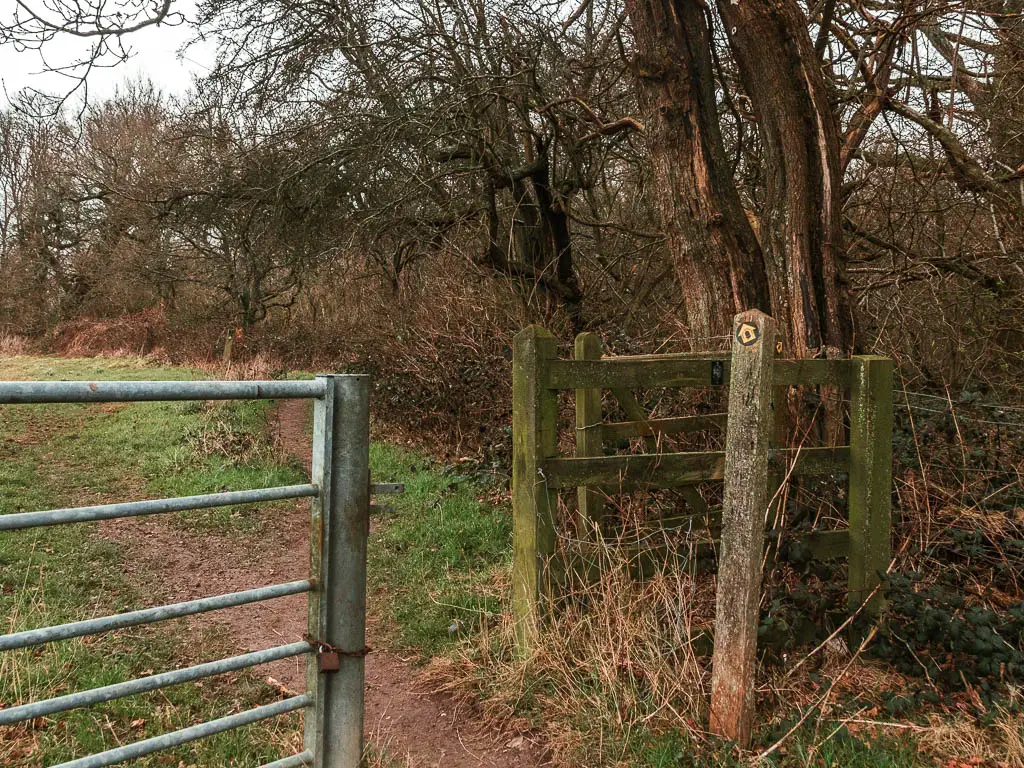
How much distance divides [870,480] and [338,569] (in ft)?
10.5

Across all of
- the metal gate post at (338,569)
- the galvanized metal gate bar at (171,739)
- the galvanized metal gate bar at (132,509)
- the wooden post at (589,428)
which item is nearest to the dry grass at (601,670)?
the wooden post at (589,428)

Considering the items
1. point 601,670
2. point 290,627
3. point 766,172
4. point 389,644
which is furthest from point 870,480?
point 290,627

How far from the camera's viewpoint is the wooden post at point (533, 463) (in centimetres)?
401

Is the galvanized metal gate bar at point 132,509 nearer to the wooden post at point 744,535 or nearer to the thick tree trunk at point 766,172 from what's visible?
the wooden post at point 744,535

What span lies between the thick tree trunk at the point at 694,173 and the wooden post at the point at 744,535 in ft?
Result: 9.60

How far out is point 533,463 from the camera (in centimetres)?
400

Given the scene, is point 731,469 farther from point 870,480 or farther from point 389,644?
point 389,644

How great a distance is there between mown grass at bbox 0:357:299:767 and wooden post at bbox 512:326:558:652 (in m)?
1.29

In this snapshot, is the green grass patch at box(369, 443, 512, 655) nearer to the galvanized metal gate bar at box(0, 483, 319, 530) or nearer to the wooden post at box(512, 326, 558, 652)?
the wooden post at box(512, 326, 558, 652)

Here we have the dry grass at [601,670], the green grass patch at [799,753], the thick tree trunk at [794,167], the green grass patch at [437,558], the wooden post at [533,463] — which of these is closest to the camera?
the green grass patch at [799,753]

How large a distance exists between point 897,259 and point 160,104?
25417 millimetres

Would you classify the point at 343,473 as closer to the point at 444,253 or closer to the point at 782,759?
the point at 782,759

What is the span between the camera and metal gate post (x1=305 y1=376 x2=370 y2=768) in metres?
2.41

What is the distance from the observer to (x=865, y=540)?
4359 millimetres
